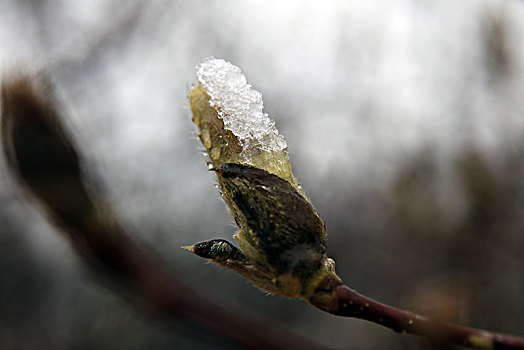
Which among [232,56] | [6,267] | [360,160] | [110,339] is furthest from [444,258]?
[6,267]

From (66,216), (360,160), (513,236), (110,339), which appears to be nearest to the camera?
(66,216)

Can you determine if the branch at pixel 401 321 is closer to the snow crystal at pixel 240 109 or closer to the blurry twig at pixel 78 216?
the snow crystal at pixel 240 109

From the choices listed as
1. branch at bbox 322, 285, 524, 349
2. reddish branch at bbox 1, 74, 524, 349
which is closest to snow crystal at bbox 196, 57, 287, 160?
branch at bbox 322, 285, 524, 349

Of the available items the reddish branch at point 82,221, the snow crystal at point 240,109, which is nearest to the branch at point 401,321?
the snow crystal at point 240,109

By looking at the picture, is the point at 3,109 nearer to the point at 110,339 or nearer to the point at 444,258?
the point at 444,258

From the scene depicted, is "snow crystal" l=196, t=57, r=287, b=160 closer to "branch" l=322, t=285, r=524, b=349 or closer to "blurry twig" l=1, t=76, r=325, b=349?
"branch" l=322, t=285, r=524, b=349

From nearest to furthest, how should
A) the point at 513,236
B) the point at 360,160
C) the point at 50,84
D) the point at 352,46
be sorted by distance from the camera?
the point at 50,84 → the point at 513,236 → the point at 352,46 → the point at 360,160

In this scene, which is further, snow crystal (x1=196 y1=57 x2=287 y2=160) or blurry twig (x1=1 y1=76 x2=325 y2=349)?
blurry twig (x1=1 y1=76 x2=325 y2=349)

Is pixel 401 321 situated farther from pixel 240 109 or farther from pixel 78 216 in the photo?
pixel 78 216
